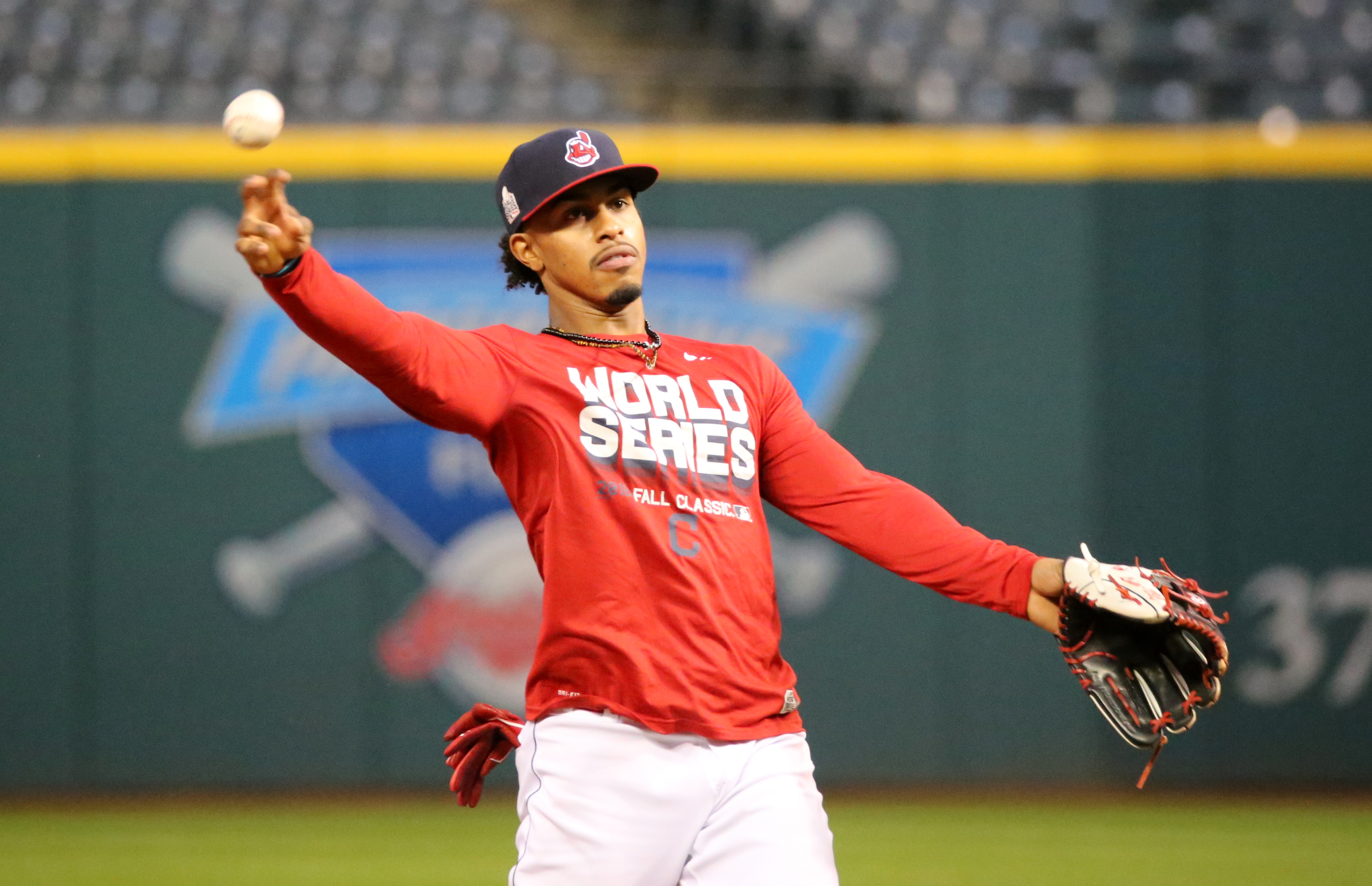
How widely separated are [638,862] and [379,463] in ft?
16.3

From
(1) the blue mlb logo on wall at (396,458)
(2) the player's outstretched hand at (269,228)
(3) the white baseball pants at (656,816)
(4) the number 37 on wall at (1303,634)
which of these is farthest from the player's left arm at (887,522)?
(4) the number 37 on wall at (1303,634)

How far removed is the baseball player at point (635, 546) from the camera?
2703 millimetres

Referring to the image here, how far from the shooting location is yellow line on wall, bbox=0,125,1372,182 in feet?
24.1

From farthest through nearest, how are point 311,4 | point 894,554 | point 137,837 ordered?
point 311,4 < point 137,837 < point 894,554

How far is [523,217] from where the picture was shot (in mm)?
3020

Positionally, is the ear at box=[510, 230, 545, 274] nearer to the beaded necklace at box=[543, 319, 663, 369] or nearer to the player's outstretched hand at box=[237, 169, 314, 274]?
the beaded necklace at box=[543, 319, 663, 369]

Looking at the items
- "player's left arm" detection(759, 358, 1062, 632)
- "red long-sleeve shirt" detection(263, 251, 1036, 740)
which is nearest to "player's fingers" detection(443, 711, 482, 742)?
"red long-sleeve shirt" detection(263, 251, 1036, 740)

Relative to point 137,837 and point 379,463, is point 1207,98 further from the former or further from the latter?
point 137,837

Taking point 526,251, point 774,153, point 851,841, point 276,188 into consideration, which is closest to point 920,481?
point 774,153

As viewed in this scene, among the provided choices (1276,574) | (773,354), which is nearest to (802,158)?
(773,354)

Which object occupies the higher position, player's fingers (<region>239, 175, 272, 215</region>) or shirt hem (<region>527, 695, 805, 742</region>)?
player's fingers (<region>239, 175, 272, 215</region>)

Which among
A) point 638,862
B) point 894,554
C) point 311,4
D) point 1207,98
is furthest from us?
Result: point 311,4

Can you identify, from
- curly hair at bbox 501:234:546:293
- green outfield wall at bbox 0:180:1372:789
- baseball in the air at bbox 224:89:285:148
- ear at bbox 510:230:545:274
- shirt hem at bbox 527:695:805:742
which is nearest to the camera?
baseball in the air at bbox 224:89:285:148

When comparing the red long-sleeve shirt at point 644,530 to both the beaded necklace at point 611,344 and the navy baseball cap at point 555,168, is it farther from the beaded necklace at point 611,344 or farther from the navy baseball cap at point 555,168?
the navy baseball cap at point 555,168
